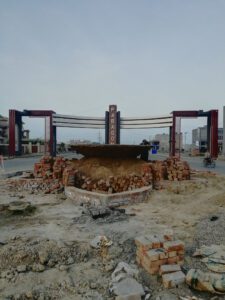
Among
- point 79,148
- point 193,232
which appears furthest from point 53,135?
point 193,232

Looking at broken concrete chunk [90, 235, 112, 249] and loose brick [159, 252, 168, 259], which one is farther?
broken concrete chunk [90, 235, 112, 249]

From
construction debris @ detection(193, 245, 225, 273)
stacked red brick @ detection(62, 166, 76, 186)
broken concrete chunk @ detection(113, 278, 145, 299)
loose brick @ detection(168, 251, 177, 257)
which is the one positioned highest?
stacked red brick @ detection(62, 166, 76, 186)

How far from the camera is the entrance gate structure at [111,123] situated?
29.3m

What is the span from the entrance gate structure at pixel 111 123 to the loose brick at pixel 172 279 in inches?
1069

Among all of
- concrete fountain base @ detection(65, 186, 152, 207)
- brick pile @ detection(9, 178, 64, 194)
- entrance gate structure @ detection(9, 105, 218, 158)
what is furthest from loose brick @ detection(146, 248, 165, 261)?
entrance gate structure @ detection(9, 105, 218, 158)

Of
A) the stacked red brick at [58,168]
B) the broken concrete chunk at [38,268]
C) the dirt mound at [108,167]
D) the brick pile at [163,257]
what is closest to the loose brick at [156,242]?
the brick pile at [163,257]

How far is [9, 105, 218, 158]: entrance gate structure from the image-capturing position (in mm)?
29281

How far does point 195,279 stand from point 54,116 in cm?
2891

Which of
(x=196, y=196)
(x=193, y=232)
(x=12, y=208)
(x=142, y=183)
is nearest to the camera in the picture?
(x=193, y=232)

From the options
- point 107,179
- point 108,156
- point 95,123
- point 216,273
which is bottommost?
point 216,273

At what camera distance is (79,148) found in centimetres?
958

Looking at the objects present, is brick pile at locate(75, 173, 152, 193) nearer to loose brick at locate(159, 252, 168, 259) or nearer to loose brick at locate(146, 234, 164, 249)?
loose brick at locate(146, 234, 164, 249)

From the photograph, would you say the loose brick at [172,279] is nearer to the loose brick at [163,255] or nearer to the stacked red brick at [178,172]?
the loose brick at [163,255]

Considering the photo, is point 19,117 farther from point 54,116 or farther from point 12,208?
point 12,208
